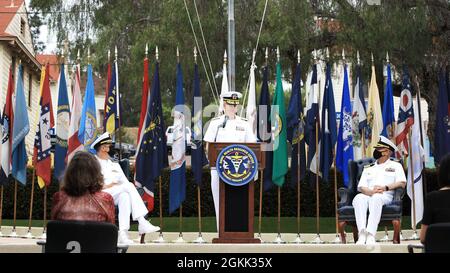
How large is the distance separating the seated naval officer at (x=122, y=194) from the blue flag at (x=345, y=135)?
388 cm

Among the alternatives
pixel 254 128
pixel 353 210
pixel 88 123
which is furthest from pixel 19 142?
pixel 353 210

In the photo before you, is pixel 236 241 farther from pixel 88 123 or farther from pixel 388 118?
pixel 388 118

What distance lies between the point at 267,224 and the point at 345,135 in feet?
10.8

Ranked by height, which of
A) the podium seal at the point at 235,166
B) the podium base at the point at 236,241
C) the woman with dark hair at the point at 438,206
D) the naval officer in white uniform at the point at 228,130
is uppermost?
the naval officer in white uniform at the point at 228,130

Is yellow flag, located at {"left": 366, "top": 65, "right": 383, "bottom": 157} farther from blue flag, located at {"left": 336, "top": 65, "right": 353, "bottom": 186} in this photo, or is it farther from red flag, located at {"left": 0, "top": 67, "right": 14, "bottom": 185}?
red flag, located at {"left": 0, "top": 67, "right": 14, "bottom": 185}

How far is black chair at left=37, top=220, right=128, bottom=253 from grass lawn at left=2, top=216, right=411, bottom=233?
914 centimetres

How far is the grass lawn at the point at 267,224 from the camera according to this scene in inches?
577

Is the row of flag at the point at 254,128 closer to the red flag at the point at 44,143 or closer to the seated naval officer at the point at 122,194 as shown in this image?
the red flag at the point at 44,143

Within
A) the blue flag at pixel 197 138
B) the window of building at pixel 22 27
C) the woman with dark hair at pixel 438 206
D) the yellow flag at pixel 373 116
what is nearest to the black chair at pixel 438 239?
the woman with dark hair at pixel 438 206

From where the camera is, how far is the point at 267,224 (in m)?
15.4

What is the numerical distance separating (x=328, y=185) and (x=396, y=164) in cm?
593

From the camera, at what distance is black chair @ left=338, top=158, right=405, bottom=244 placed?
10380 mm
